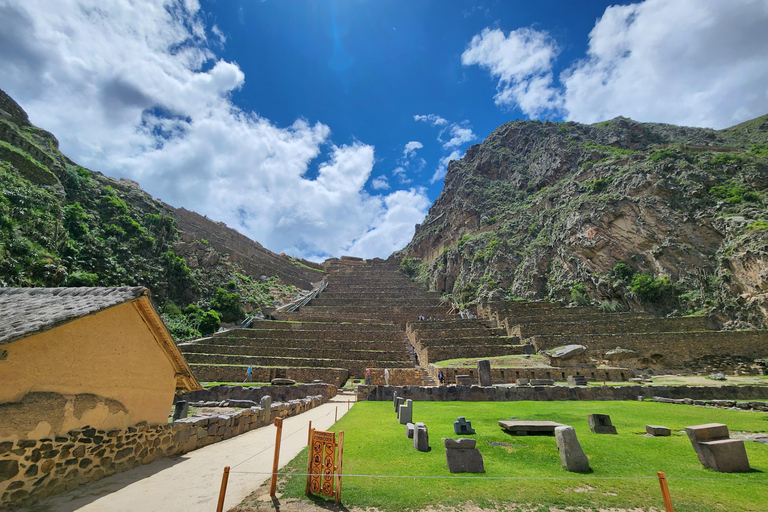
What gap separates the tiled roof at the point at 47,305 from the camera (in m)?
4.02

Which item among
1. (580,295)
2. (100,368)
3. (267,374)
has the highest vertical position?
(580,295)

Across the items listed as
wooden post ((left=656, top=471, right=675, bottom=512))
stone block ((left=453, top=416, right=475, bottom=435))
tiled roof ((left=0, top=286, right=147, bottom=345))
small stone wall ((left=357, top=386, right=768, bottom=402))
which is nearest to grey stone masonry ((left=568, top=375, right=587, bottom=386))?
small stone wall ((left=357, top=386, right=768, bottom=402))

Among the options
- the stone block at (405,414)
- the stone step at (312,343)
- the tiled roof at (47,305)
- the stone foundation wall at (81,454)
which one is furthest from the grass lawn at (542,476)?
the stone step at (312,343)

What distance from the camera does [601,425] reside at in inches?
301

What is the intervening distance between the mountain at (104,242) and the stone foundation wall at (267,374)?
28.8ft

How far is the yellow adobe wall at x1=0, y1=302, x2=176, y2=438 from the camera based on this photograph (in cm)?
415

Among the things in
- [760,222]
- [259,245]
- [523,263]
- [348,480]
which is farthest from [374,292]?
[348,480]

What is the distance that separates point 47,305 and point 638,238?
127 feet

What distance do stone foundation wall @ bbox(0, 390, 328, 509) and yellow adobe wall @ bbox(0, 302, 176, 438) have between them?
0.61ft

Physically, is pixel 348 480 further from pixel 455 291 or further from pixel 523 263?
pixel 455 291

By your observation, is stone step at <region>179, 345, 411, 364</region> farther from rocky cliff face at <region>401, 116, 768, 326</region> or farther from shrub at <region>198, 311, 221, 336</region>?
rocky cliff face at <region>401, 116, 768, 326</region>

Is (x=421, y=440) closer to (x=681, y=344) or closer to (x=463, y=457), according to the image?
(x=463, y=457)

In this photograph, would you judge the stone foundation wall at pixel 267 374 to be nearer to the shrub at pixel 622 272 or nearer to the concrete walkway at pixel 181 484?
the concrete walkway at pixel 181 484

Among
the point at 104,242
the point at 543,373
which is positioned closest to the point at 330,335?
the point at 543,373
